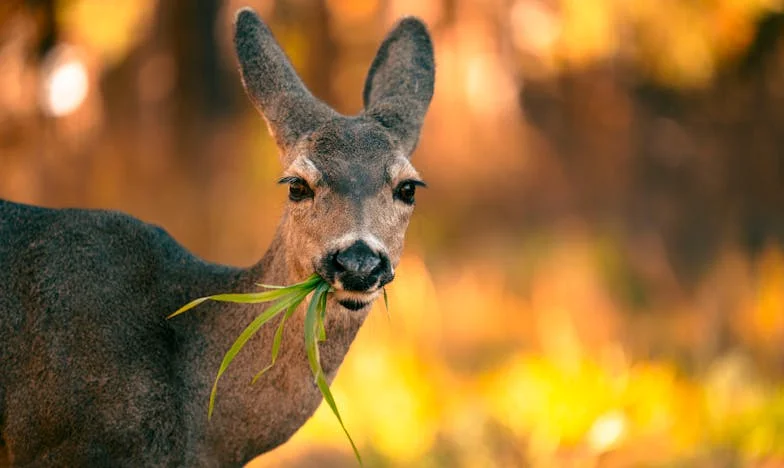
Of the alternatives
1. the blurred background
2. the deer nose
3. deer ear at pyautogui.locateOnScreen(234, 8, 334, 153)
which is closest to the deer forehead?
deer ear at pyautogui.locateOnScreen(234, 8, 334, 153)

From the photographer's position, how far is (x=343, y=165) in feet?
18.4

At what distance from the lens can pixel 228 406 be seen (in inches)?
227

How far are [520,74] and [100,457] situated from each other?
10.6 m

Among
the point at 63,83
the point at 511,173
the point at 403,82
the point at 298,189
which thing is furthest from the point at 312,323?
the point at 511,173

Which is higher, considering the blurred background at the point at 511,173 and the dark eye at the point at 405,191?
the blurred background at the point at 511,173

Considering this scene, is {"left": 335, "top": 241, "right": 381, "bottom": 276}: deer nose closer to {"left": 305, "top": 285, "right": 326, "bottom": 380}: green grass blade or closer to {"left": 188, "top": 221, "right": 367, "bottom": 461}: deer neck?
{"left": 305, "top": 285, "right": 326, "bottom": 380}: green grass blade

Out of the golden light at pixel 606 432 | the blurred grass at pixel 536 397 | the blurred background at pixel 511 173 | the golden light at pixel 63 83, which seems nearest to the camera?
the golden light at pixel 606 432

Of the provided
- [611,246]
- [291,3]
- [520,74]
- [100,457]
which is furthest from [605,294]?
[100,457]

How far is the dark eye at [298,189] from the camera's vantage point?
5652mm

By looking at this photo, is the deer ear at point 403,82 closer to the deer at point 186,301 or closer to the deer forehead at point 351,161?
the deer at point 186,301

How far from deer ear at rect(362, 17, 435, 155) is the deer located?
0.03 m

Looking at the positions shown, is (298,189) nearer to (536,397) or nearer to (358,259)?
(358,259)

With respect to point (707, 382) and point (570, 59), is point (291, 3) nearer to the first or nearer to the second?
point (570, 59)

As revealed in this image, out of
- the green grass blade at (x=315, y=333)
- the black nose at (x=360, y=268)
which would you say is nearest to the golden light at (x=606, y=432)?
the green grass blade at (x=315, y=333)
